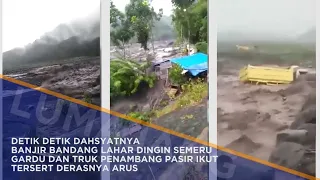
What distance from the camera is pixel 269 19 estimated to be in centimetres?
295

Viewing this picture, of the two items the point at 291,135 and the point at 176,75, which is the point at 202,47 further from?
the point at 291,135

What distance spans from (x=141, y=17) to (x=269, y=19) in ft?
2.43

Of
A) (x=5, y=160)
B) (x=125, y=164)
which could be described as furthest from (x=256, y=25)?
(x=5, y=160)

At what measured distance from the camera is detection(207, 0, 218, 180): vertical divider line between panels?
293cm

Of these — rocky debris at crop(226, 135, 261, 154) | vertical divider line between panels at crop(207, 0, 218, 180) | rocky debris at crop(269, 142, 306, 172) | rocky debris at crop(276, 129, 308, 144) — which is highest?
vertical divider line between panels at crop(207, 0, 218, 180)

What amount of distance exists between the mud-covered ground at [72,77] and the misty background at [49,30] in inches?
1.6

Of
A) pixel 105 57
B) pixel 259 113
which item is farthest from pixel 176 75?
pixel 259 113

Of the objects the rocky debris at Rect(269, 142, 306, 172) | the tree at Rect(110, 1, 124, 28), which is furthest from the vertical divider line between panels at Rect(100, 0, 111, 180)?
the rocky debris at Rect(269, 142, 306, 172)

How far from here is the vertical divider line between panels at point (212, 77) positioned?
2926 millimetres

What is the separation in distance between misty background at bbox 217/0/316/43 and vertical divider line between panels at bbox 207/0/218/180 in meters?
0.04

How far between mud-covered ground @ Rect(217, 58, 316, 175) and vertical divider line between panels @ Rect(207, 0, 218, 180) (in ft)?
0.10

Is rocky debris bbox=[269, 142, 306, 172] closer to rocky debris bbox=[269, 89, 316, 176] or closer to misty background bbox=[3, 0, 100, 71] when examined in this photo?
rocky debris bbox=[269, 89, 316, 176]

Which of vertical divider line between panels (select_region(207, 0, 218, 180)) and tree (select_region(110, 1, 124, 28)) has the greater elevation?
tree (select_region(110, 1, 124, 28))

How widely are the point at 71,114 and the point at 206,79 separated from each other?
31.4 inches
